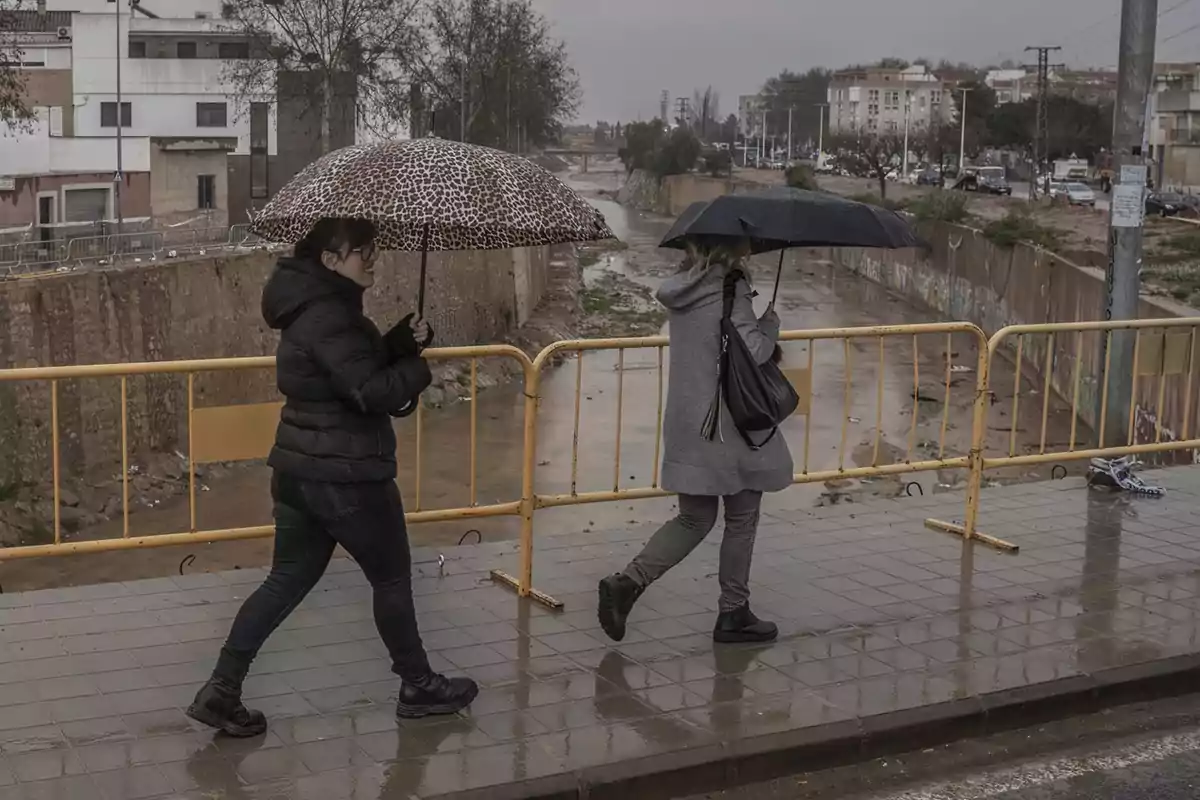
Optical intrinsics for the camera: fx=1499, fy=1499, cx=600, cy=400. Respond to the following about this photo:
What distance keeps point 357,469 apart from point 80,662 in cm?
176

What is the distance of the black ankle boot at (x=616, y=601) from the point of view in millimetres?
6340

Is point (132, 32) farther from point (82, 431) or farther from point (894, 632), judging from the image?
point (894, 632)

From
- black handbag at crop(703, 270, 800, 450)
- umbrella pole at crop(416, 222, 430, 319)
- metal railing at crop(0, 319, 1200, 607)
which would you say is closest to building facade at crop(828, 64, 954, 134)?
metal railing at crop(0, 319, 1200, 607)

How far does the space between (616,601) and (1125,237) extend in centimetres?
503

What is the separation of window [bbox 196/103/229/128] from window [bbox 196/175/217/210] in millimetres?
7619

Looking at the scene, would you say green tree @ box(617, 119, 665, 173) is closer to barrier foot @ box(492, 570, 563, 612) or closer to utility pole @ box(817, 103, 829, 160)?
utility pole @ box(817, 103, 829, 160)

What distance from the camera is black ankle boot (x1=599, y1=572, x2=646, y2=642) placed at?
6.34m

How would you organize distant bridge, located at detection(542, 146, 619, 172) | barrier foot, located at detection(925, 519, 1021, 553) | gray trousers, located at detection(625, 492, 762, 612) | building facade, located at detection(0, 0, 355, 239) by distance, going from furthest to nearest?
distant bridge, located at detection(542, 146, 619, 172) < building facade, located at detection(0, 0, 355, 239) < barrier foot, located at detection(925, 519, 1021, 553) < gray trousers, located at detection(625, 492, 762, 612)

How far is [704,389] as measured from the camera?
19.9ft

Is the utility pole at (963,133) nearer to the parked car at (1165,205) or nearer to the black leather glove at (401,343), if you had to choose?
the parked car at (1165,205)

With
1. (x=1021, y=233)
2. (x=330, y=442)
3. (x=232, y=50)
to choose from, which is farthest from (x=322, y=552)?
(x=232, y=50)

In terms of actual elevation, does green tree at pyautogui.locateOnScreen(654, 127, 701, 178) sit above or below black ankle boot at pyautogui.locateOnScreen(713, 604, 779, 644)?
above

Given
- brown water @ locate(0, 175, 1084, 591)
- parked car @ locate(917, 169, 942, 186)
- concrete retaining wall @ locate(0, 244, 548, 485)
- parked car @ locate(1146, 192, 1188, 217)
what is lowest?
brown water @ locate(0, 175, 1084, 591)

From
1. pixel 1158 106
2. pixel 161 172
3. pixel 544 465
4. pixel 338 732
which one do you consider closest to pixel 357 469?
pixel 338 732
